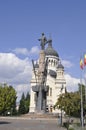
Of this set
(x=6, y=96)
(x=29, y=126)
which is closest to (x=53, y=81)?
(x=6, y=96)

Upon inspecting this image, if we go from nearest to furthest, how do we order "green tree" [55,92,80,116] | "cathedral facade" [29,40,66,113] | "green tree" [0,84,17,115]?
"green tree" [55,92,80,116], "green tree" [0,84,17,115], "cathedral facade" [29,40,66,113]

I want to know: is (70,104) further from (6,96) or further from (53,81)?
(53,81)

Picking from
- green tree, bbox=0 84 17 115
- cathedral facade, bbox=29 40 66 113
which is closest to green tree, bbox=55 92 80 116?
green tree, bbox=0 84 17 115

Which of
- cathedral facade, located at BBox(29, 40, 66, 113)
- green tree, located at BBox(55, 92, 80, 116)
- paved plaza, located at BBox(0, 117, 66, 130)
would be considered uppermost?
cathedral facade, located at BBox(29, 40, 66, 113)

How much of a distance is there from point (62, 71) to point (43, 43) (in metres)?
52.1

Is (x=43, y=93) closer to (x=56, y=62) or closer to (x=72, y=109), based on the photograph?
(x=72, y=109)

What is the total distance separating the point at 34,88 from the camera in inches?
2795

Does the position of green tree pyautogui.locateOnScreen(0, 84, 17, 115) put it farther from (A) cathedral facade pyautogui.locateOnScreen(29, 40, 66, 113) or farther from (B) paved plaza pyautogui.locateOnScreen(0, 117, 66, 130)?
(A) cathedral facade pyautogui.locateOnScreen(29, 40, 66, 113)

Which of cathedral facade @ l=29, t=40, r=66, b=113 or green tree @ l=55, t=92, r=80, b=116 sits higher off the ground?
cathedral facade @ l=29, t=40, r=66, b=113

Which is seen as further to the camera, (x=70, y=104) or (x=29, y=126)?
(x=70, y=104)

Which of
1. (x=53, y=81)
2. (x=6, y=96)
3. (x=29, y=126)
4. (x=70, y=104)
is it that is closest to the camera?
(x=29, y=126)

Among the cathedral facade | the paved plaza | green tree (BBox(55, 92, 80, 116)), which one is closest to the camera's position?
the paved plaza

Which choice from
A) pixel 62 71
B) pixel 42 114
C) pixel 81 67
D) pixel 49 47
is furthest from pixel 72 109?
pixel 49 47

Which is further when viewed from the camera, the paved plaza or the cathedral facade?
the cathedral facade
